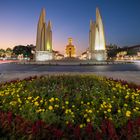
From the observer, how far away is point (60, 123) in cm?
439

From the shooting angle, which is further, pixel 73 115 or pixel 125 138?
pixel 73 115

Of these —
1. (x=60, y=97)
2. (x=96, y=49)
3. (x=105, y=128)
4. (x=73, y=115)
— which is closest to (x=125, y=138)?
(x=105, y=128)

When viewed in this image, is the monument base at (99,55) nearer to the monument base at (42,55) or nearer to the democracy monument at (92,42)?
the democracy monument at (92,42)

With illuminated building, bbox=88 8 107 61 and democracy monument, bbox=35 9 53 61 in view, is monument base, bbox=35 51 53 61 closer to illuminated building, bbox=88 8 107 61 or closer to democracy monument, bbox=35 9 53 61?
democracy monument, bbox=35 9 53 61

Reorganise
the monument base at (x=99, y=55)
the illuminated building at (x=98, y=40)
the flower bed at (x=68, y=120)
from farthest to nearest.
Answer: the illuminated building at (x=98, y=40) < the monument base at (x=99, y=55) < the flower bed at (x=68, y=120)

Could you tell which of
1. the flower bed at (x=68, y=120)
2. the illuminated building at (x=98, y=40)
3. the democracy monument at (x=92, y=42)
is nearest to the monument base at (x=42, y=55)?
the democracy monument at (x=92, y=42)

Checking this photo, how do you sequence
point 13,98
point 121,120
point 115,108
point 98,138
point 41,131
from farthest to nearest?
1. point 13,98
2. point 115,108
3. point 121,120
4. point 41,131
5. point 98,138

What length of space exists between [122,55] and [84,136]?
143016 millimetres

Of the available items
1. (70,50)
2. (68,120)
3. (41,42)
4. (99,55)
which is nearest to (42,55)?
(41,42)

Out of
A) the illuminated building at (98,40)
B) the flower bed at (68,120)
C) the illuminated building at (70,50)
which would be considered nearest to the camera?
the flower bed at (68,120)

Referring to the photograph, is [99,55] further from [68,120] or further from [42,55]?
[68,120]

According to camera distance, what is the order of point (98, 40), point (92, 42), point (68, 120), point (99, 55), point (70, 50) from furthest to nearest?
1. point (70, 50)
2. point (92, 42)
3. point (98, 40)
4. point (99, 55)
5. point (68, 120)

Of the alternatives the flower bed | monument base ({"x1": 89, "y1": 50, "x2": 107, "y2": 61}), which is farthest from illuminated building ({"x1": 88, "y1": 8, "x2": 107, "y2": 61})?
the flower bed

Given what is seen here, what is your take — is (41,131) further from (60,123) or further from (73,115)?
(73,115)
